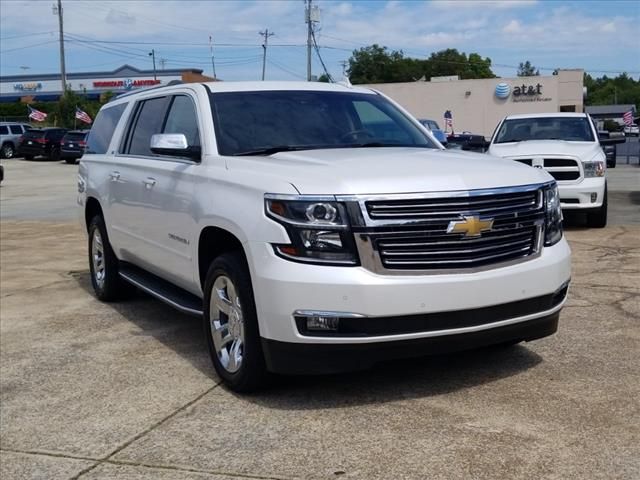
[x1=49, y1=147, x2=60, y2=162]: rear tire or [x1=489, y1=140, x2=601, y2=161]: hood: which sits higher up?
[x1=489, y1=140, x2=601, y2=161]: hood

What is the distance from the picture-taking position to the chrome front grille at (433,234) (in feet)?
14.1

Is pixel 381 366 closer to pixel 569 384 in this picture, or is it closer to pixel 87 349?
pixel 569 384

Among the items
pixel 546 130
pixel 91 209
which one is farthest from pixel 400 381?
pixel 546 130

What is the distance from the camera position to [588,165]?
11719mm

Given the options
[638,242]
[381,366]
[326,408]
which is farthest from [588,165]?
[326,408]

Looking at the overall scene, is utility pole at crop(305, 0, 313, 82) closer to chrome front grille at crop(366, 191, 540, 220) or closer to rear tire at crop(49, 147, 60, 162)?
rear tire at crop(49, 147, 60, 162)

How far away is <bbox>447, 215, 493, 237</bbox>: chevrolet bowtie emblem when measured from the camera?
439 centimetres

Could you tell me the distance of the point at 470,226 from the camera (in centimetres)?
443

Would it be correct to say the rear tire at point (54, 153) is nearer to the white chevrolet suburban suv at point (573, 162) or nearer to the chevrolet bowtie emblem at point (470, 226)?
the white chevrolet suburban suv at point (573, 162)

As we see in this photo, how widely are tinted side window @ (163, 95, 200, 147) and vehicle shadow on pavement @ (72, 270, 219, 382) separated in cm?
150

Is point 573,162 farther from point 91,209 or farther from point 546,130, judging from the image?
point 91,209

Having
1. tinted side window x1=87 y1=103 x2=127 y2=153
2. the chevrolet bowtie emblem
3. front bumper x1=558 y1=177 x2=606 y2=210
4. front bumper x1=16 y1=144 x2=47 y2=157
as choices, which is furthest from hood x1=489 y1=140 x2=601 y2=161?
front bumper x1=16 y1=144 x2=47 y2=157

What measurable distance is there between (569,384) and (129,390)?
106 inches

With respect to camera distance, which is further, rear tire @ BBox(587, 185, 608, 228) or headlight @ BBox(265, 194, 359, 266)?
rear tire @ BBox(587, 185, 608, 228)
